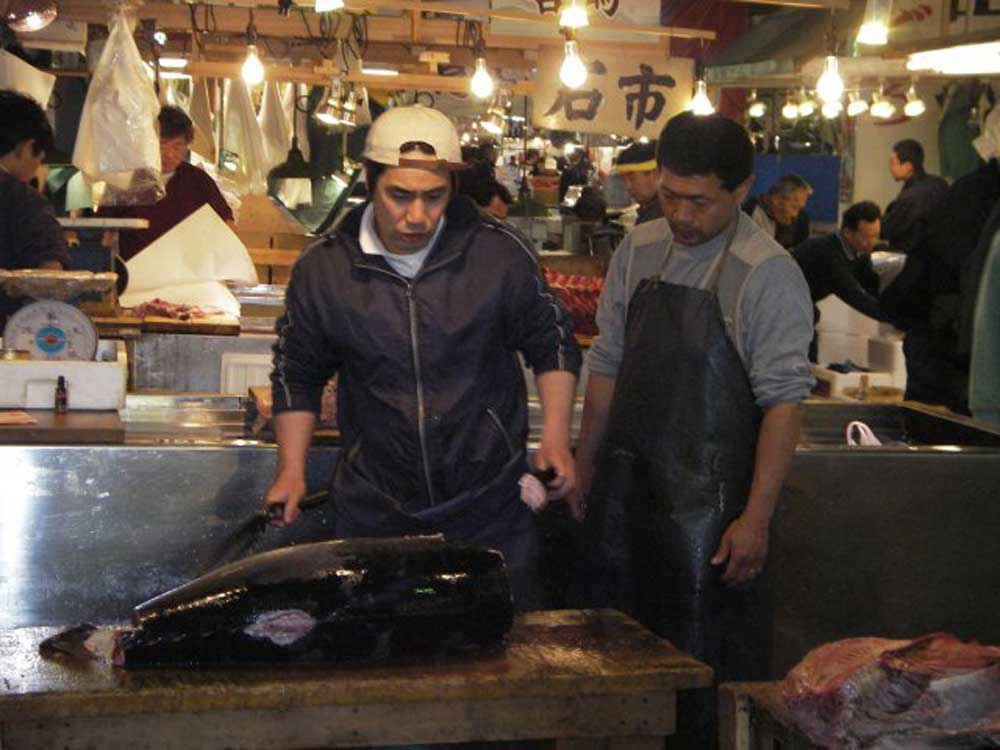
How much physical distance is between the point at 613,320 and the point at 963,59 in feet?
14.1

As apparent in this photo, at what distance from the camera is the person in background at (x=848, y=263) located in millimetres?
12250

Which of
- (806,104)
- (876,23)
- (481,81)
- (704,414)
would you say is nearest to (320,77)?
(481,81)

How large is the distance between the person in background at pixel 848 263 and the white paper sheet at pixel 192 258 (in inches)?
180

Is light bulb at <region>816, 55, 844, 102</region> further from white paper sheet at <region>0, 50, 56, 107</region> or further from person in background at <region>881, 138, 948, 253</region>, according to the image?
person in background at <region>881, 138, 948, 253</region>

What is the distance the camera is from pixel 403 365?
4.41m

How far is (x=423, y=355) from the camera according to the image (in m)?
4.40

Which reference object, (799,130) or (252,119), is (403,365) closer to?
(252,119)

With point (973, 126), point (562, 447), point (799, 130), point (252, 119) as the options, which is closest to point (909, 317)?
point (252, 119)

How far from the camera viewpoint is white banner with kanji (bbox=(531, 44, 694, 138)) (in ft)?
34.1

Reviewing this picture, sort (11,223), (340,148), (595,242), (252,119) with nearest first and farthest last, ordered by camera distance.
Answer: (11,223)
(252,119)
(340,148)
(595,242)

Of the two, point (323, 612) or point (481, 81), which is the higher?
Result: point (481, 81)

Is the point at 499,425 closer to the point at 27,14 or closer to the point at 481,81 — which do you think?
the point at 27,14

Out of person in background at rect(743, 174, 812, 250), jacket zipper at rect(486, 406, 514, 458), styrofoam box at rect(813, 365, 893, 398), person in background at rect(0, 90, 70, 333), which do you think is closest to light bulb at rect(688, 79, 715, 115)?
styrofoam box at rect(813, 365, 893, 398)

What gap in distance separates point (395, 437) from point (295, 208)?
997 cm
